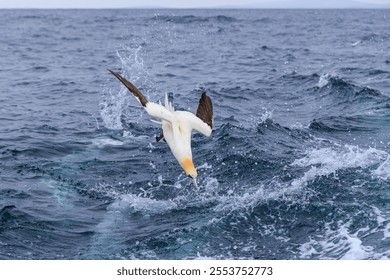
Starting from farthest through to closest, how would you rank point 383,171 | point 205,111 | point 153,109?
point 383,171 → point 205,111 → point 153,109

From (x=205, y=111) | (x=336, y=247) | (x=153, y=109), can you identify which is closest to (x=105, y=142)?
(x=205, y=111)

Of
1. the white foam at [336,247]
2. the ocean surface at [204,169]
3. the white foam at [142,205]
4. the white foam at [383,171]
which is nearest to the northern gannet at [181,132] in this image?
the ocean surface at [204,169]

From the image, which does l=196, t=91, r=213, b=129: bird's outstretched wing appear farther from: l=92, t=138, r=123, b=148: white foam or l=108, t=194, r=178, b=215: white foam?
l=92, t=138, r=123, b=148: white foam

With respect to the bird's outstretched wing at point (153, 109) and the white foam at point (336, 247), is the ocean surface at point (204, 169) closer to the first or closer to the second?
the white foam at point (336, 247)

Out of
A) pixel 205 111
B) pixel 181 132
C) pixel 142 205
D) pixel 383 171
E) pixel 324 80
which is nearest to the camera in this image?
pixel 181 132

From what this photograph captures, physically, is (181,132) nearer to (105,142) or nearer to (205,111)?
(205,111)

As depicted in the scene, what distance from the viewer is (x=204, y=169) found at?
809 inches

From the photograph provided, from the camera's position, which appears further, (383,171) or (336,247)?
(383,171)

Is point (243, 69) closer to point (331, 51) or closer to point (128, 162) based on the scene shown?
point (331, 51)

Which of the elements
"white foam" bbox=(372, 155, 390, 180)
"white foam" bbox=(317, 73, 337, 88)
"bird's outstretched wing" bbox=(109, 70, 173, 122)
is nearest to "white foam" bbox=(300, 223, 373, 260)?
"white foam" bbox=(372, 155, 390, 180)

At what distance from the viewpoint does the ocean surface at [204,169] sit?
15.6m

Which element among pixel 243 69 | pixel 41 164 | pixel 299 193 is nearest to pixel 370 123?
pixel 299 193

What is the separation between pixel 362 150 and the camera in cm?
2181
